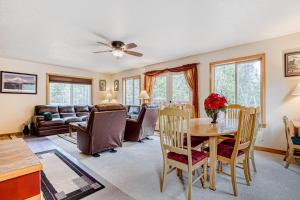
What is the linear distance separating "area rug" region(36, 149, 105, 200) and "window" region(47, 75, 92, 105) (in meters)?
3.98

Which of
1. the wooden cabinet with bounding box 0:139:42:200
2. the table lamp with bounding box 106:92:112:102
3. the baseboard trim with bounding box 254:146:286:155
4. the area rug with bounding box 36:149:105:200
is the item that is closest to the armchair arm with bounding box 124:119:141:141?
the area rug with bounding box 36:149:105:200

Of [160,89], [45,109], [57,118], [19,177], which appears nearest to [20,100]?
[45,109]

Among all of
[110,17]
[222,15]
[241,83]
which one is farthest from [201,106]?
[110,17]

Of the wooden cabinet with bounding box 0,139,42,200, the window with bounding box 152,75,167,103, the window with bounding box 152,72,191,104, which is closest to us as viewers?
the wooden cabinet with bounding box 0,139,42,200

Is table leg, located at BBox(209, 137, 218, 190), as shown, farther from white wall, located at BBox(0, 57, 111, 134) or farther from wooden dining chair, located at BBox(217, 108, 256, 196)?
white wall, located at BBox(0, 57, 111, 134)

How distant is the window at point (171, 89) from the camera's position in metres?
5.21

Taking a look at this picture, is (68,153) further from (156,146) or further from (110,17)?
(110,17)

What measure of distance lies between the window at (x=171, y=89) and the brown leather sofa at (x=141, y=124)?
1.38 metres

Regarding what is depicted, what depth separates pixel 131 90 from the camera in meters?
7.14

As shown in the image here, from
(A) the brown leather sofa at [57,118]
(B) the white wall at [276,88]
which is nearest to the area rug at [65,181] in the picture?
(A) the brown leather sofa at [57,118]

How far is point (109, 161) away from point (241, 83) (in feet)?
12.0

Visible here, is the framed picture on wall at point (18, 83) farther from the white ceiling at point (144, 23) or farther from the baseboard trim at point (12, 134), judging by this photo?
the baseboard trim at point (12, 134)

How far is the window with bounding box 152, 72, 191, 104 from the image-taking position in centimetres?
521

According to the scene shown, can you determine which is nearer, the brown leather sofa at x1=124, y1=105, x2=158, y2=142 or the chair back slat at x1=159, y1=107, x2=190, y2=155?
the chair back slat at x1=159, y1=107, x2=190, y2=155
